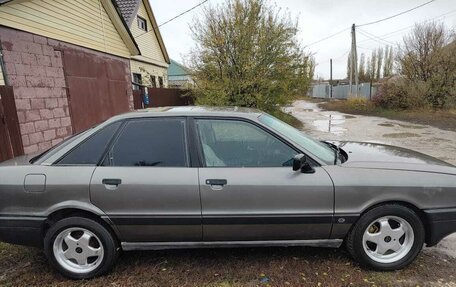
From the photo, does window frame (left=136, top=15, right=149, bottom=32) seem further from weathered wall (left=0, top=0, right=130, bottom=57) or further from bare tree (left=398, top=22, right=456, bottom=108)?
bare tree (left=398, top=22, right=456, bottom=108)

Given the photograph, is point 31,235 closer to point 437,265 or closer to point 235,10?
point 437,265

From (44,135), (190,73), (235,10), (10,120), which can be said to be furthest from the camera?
(190,73)

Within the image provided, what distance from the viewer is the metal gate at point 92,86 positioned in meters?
7.77

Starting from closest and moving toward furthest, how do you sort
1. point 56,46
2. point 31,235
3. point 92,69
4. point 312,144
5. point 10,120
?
point 31,235
point 312,144
point 10,120
point 56,46
point 92,69

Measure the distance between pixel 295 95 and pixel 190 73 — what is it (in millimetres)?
4517

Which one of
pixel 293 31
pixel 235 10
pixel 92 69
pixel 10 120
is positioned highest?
pixel 235 10

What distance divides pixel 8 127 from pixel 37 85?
152 cm

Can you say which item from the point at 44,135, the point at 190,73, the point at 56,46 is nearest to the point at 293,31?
the point at 190,73

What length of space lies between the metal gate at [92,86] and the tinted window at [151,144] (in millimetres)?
4540

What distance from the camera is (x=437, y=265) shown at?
2896mm

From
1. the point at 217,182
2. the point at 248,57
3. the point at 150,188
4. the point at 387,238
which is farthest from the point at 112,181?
the point at 248,57

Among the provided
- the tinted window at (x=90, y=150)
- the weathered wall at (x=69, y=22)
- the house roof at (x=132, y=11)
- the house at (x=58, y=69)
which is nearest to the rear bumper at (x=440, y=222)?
the tinted window at (x=90, y=150)

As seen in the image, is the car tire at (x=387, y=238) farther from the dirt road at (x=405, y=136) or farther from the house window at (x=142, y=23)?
the house window at (x=142, y=23)

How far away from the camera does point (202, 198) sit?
2.68 meters
